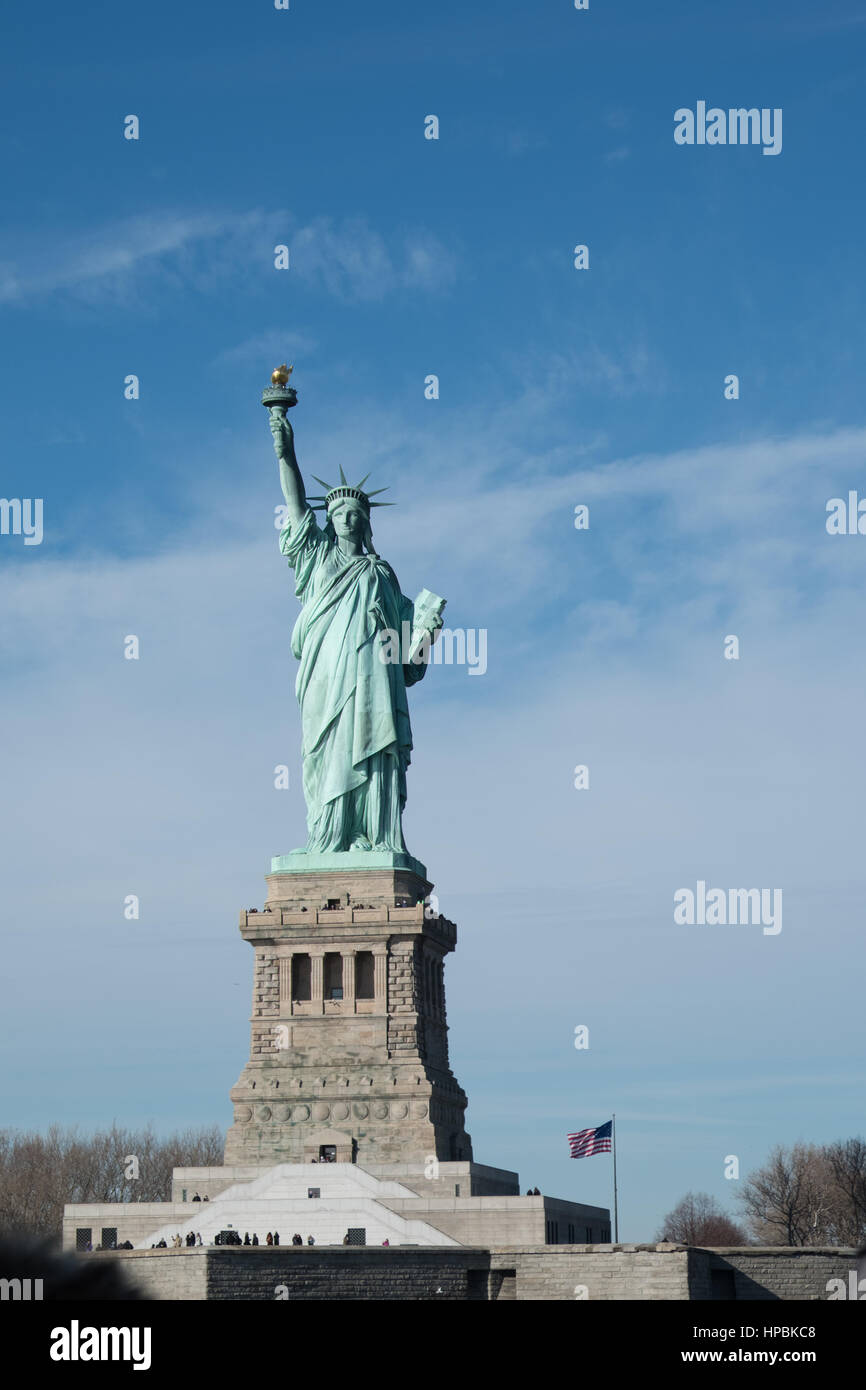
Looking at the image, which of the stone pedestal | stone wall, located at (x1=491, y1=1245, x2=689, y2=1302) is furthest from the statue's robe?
stone wall, located at (x1=491, y1=1245, x2=689, y2=1302)

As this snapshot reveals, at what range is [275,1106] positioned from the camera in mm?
48469

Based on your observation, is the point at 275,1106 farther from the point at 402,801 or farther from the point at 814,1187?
the point at 814,1187

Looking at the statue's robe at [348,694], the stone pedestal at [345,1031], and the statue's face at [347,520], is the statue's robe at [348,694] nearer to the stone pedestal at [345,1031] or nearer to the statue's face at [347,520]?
the statue's face at [347,520]

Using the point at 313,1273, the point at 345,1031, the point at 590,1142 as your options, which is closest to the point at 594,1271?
the point at 313,1273

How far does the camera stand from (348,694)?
172 feet

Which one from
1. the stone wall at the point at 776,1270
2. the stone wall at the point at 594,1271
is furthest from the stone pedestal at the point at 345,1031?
the stone wall at the point at 776,1270

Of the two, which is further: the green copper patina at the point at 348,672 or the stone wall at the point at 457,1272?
the green copper patina at the point at 348,672

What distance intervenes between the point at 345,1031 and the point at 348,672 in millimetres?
9480

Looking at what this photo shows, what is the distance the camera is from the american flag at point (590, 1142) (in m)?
47.0

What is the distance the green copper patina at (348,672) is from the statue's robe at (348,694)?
0.03m

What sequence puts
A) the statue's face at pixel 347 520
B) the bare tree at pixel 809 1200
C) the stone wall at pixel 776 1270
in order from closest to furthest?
the stone wall at pixel 776 1270 < the statue's face at pixel 347 520 < the bare tree at pixel 809 1200
